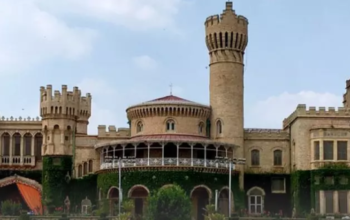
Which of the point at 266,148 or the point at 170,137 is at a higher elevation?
the point at 170,137

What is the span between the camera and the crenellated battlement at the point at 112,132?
9112 cm

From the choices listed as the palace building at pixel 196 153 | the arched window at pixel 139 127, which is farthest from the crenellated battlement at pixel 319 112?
the arched window at pixel 139 127

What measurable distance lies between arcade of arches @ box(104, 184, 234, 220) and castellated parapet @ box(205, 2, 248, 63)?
Result: 50.3 ft

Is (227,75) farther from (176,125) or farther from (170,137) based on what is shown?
(170,137)

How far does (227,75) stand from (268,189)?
43.9 feet

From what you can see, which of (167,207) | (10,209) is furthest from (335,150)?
(10,209)

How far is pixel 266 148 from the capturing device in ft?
296

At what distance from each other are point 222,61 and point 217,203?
16.6 metres

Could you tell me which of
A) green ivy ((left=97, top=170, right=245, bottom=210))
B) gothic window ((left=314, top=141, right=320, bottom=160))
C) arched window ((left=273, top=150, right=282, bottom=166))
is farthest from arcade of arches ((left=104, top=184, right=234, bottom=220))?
gothic window ((left=314, top=141, right=320, bottom=160))

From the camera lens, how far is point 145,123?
88750 millimetres

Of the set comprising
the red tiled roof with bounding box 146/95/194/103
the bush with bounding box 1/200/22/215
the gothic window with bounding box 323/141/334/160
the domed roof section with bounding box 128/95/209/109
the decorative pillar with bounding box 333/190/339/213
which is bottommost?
the bush with bounding box 1/200/22/215

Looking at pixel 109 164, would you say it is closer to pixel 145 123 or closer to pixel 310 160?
pixel 145 123

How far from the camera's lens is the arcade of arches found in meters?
82.1

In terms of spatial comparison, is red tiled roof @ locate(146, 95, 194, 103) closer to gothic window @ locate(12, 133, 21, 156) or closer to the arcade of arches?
the arcade of arches
